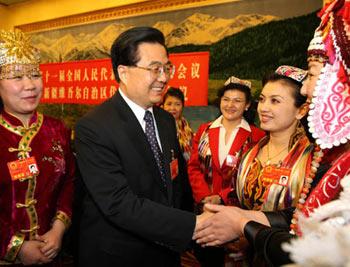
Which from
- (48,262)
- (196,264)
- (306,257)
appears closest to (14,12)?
(196,264)

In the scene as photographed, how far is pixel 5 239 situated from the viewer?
157 cm

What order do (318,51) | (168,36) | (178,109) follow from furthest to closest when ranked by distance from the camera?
(168,36) < (178,109) < (318,51)

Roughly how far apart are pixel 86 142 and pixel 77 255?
1.87 ft

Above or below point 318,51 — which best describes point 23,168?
below

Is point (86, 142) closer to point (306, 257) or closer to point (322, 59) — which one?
point (322, 59)

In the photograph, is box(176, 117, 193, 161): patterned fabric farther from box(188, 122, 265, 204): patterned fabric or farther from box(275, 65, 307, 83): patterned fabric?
box(275, 65, 307, 83): patterned fabric

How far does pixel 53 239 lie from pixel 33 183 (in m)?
0.28

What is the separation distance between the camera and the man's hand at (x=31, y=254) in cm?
159

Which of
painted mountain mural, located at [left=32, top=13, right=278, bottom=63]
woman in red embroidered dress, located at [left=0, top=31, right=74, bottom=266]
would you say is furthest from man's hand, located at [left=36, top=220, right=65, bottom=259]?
painted mountain mural, located at [left=32, top=13, right=278, bottom=63]

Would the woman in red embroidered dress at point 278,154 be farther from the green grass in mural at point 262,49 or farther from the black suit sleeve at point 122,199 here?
the green grass in mural at point 262,49

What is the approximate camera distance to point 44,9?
5.53 metres

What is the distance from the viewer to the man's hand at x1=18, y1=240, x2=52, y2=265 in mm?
1589

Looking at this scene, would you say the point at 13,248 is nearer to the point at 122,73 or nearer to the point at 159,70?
the point at 122,73

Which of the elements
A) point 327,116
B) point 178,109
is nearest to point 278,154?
point 327,116
